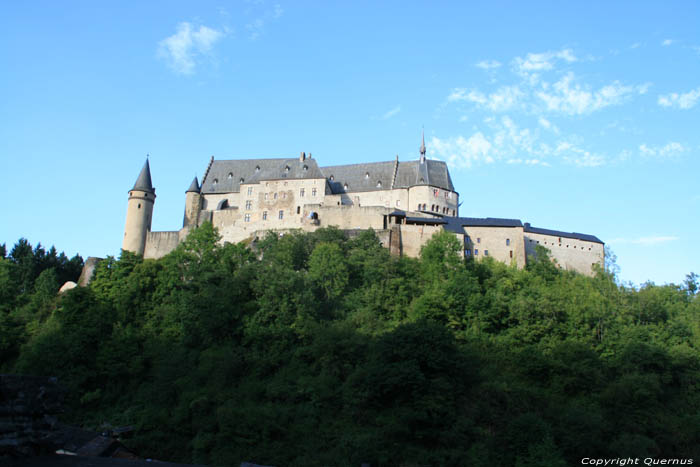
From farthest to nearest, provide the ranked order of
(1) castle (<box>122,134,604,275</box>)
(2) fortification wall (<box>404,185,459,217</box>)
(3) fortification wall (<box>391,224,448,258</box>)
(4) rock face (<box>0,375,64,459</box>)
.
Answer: (2) fortification wall (<box>404,185,459,217</box>)
(1) castle (<box>122,134,604,275</box>)
(3) fortification wall (<box>391,224,448,258</box>)
(4) rock face (<box>0,375,64,459</box>)

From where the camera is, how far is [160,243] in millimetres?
58188

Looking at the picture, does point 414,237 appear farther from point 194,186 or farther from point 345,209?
point 194,186

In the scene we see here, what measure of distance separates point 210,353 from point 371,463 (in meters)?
14.2

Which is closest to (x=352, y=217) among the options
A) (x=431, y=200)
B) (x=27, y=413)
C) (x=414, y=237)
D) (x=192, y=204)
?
(x=414, y=237)

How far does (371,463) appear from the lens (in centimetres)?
2888

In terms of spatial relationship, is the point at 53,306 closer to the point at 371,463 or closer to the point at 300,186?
the point at 300,186

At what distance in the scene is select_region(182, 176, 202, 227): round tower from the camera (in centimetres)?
6181

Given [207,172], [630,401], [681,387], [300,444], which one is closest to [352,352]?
[300,444]

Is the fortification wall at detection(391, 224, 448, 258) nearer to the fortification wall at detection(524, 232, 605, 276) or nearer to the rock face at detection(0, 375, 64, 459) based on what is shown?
the fortification wall at detection(524, 232, 605, 276)

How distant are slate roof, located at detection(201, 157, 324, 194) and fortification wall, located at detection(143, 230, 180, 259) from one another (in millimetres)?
7919

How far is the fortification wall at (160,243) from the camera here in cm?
5775

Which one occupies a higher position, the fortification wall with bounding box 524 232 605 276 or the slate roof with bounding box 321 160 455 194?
the slate roof with bounding box 321 160 455 194

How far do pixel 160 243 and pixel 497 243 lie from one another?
1241 inches

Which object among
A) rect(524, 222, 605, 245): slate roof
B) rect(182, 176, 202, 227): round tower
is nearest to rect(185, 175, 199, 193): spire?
rect(182, 176, 202, 227): round tower
